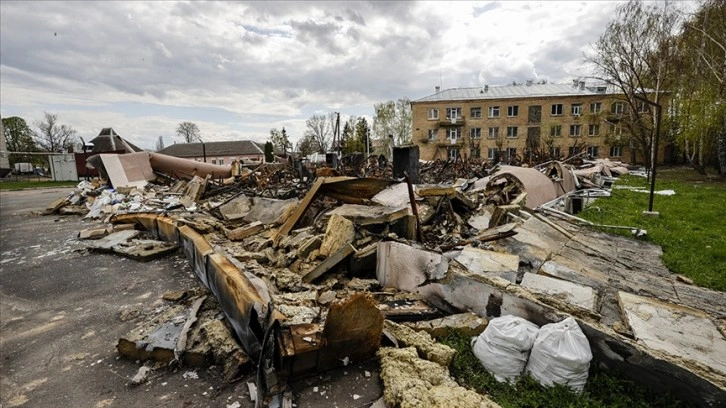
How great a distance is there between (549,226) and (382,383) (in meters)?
3.98

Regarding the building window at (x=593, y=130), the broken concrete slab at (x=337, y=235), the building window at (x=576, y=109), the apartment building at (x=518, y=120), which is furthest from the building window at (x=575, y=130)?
the broken concrete slab at (x=337, y=235)

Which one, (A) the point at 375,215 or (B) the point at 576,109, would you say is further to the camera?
(B) the point at 576,109

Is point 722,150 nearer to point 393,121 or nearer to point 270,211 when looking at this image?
point 270,211

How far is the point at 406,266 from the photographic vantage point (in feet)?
11.5

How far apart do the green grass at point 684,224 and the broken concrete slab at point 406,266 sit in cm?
328

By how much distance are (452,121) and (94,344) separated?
1464 inches

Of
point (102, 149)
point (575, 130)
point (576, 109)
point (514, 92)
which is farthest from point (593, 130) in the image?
point (102, 149)

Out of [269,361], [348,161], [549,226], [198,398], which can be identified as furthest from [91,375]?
[348,161]

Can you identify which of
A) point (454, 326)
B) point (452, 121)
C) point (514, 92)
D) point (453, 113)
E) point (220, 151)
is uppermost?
point (514, 92)

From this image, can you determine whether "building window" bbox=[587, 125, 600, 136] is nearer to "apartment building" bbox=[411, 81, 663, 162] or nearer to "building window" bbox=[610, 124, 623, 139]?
"apartment building" bbox=[411, 81, 663, 162]

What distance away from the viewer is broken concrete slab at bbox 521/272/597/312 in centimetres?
289

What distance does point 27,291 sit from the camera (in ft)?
14.6

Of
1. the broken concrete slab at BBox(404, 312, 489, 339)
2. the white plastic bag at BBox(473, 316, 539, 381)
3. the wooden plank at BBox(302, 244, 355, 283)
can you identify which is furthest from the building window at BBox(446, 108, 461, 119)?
the white plastic bag at BBox(473, 316, 539, 381)

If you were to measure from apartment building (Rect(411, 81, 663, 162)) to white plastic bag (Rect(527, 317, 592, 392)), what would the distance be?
1210 inches
